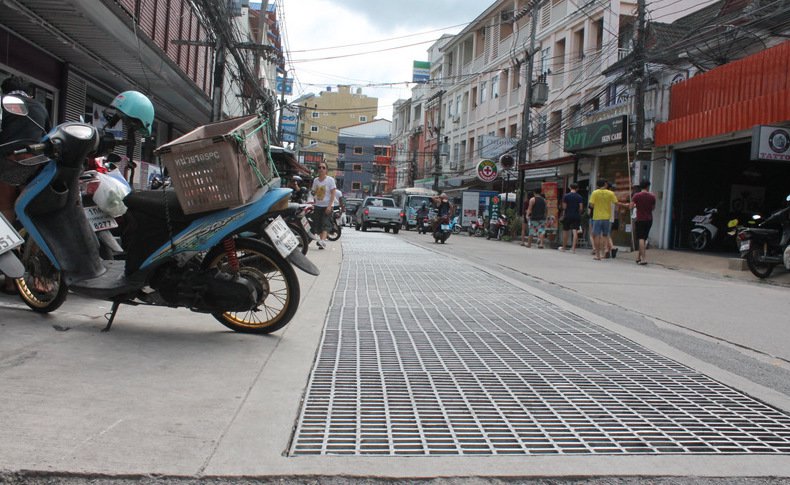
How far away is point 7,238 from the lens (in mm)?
4051

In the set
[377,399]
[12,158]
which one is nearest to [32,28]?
[12,158]

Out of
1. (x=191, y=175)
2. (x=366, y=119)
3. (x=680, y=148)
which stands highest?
(x=366, y=119)

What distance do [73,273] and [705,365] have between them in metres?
4.25

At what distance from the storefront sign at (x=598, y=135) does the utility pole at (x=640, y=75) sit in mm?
745

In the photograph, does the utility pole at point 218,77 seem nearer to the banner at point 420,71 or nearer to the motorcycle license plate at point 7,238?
the motorcycle license plate at point 7,238

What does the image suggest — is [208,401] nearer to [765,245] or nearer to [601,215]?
[765,245]

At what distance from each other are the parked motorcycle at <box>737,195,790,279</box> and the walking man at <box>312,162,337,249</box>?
7.46 metres

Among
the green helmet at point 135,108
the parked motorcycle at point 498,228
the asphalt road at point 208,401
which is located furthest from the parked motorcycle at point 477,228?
the green helmet at point 135,108

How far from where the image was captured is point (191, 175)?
14.0 feet

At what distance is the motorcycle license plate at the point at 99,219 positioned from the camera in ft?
16.8

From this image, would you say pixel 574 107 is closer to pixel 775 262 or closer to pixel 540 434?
pixel 775 262

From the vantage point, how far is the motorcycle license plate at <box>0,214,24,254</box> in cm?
402

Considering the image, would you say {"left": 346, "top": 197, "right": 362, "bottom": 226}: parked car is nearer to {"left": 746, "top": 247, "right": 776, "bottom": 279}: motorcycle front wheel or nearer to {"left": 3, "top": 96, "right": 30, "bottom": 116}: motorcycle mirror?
{"left": 746, "top": 247, "right": 776, "bottom": 279}: motorcycle front wheel

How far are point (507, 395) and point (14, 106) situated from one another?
148 inches
